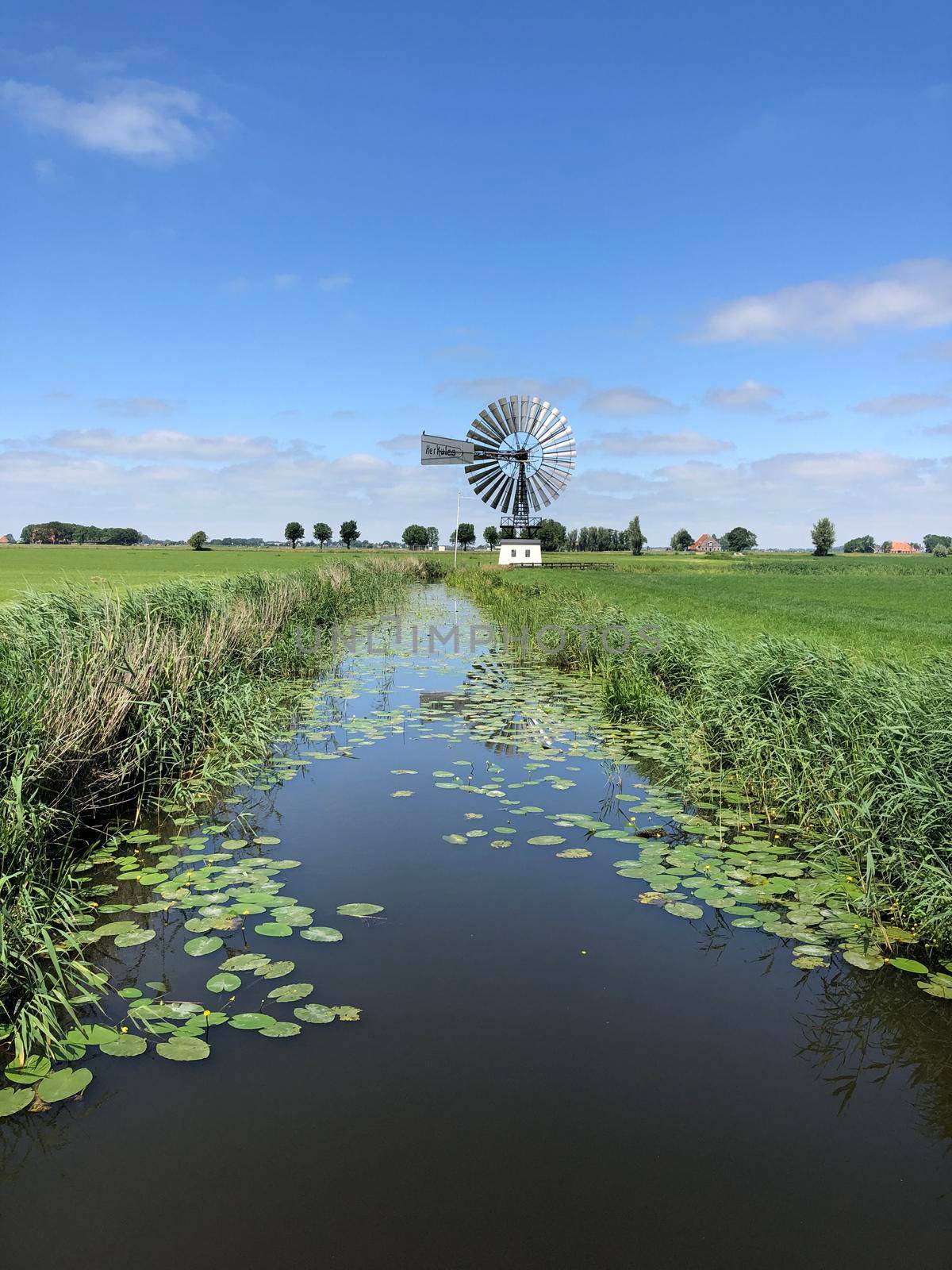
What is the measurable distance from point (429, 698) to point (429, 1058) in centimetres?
823

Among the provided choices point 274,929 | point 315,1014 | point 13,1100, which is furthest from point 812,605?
point 13,1100

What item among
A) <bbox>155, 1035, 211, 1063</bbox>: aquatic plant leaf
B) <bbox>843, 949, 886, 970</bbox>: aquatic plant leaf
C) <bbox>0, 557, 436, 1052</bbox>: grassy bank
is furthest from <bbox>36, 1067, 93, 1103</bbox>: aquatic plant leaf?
<bbox>843, 949, 886, 970</bbox>: aquatic plant leaf

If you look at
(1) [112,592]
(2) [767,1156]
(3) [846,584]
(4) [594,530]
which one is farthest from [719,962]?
(4) [594,530]

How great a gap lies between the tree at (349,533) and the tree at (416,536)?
1898 centimetres

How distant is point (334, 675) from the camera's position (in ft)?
44.4

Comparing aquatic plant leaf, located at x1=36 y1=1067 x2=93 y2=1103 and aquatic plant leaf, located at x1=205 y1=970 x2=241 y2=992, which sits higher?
aquatic plant leaf, located at x1=205 y1=970 x2=241 y2=992

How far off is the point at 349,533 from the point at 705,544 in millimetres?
79521

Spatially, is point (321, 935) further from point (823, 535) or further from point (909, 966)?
point (823, 535)

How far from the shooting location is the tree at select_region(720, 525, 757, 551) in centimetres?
17150

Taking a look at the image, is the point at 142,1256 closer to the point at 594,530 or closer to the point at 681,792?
the point at 681,792

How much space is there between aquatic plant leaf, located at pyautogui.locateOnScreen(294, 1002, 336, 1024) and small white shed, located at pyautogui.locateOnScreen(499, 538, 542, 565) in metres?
50.7

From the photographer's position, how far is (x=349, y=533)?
5128 inches

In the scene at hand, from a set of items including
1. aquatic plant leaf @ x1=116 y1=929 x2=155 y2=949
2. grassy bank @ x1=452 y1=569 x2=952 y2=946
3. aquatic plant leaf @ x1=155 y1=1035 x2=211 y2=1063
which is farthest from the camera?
grassy bank @ x1=452 y1=569 x2=952 y2=946

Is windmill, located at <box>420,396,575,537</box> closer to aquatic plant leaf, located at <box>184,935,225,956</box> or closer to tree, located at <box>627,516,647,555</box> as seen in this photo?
aquatic plant leaf, located at <box>184,935,225,956</box>
